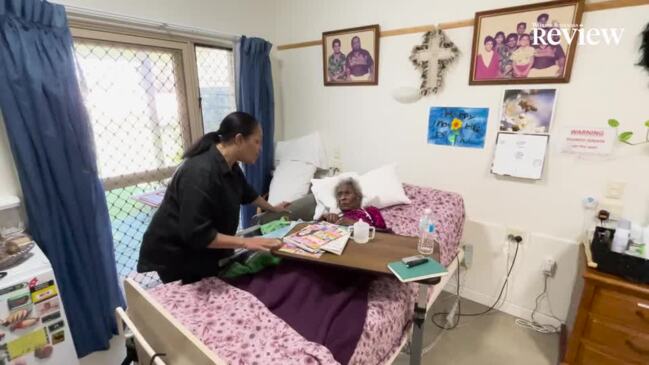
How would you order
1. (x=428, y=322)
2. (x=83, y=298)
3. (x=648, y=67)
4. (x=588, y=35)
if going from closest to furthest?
(x=648, y=67) < (x=588, y=35) < (x=83, y=298) < (x=428, y=322)

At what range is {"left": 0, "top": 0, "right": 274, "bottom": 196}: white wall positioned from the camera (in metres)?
1.70

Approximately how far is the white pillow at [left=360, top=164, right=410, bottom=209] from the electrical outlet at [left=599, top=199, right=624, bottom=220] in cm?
116

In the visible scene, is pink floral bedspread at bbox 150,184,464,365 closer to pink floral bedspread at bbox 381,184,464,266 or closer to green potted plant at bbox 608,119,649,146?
pink floral bedspread at bbox 381,184,464,266

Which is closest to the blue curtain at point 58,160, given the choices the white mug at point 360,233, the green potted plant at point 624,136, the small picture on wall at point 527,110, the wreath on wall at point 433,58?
the white mug at point 360,233

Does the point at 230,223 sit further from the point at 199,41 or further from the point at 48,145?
the point at 199,41

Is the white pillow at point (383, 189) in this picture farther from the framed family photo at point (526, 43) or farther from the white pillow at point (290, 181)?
the framed family photo at point (526, 43)

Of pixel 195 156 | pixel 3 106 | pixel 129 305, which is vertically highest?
pixel 3 106

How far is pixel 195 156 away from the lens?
1400 mm

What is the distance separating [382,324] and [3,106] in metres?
2.07

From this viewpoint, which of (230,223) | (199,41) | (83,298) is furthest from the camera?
(199,41)

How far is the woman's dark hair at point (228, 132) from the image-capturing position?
1435 millimetres

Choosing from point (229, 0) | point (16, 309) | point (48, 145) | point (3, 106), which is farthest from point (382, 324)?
point (229, 0)

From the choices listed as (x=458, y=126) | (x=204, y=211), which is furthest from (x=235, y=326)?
(x=458, y=126)

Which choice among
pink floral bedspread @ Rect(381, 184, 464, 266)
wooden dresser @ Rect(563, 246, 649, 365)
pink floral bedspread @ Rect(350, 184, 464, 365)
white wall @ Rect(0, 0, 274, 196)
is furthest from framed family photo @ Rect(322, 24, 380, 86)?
wooden dresser @ Rect(563, 246, 649, 365)
